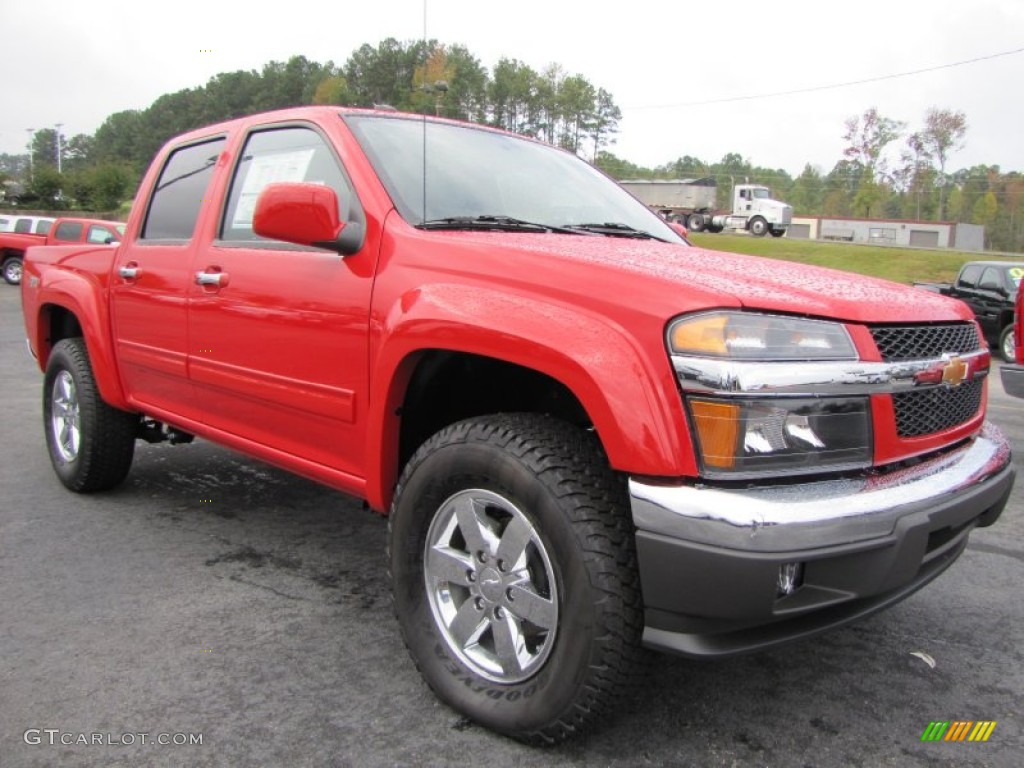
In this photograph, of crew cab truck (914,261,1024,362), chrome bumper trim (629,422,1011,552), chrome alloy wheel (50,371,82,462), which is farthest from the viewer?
crew cab truck (914,261,1024,362)

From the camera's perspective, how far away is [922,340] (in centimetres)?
231

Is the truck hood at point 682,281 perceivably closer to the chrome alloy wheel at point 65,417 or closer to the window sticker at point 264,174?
the window sticker at point 264,174

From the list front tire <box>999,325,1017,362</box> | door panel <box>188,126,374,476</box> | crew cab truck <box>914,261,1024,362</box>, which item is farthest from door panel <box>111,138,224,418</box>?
front tire <box>999,325,1017,362</box>

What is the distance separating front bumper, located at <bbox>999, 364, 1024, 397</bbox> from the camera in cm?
572

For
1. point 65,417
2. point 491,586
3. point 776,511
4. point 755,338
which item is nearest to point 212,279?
point 491,586

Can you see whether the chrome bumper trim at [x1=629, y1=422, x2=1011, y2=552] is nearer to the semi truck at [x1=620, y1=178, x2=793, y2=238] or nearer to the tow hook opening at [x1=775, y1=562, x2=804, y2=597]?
the tow hook opening at [x1=775, y1=562, x2=804, y2=597]

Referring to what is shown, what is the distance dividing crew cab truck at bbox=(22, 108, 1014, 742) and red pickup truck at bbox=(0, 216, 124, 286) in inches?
546

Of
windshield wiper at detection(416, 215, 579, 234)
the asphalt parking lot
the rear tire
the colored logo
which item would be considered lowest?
the asphalt parking lot

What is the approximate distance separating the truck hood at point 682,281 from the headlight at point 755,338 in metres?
0.03

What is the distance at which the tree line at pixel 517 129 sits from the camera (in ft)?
43.2

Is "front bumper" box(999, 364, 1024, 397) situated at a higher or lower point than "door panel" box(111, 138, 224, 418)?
lower

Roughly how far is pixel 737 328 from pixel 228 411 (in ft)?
7.32

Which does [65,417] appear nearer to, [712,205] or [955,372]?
[955,372]

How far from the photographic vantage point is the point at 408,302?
98.3 inches
